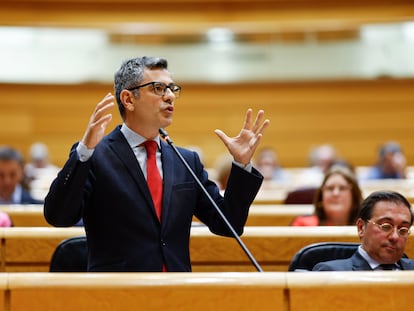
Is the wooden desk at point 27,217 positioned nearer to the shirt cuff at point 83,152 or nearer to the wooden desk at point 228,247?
the wooden desk at point 228,247

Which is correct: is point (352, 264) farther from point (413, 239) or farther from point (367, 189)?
point (367, 189)

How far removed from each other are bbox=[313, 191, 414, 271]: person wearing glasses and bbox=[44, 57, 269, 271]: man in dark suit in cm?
47

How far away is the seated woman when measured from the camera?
347cm

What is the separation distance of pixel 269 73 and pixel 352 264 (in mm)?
6173

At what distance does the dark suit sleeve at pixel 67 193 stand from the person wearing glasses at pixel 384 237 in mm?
873

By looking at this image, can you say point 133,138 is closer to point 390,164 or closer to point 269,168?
point 269,168

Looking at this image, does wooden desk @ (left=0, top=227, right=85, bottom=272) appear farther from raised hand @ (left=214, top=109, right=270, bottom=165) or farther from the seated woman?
the seated woman

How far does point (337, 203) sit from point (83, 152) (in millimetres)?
1847

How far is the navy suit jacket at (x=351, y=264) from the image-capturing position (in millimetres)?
2241

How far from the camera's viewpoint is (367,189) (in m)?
5.31

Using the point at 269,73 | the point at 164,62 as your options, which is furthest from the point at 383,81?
the point at 164,62

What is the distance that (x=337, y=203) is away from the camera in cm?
347
